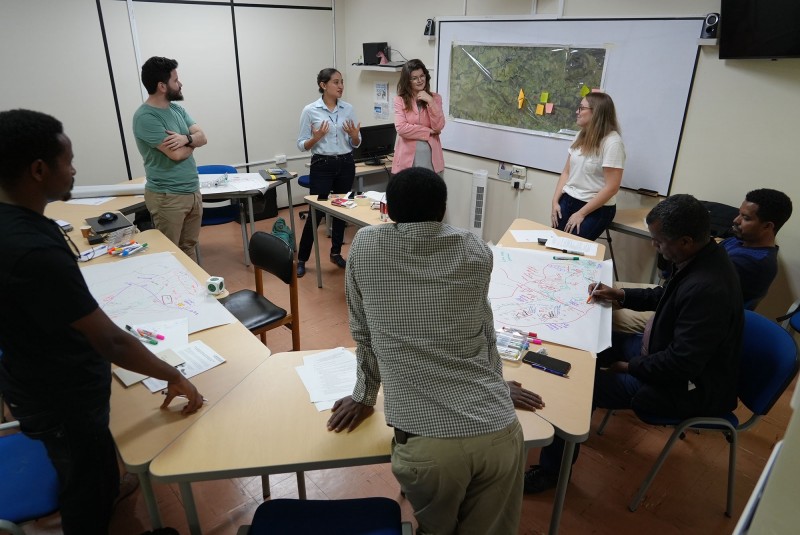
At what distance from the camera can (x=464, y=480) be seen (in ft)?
4.09

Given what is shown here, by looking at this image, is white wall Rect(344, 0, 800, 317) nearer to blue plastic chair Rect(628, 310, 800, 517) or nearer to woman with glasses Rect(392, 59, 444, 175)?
woman with glasses Rect(392, 59, 444, 175)

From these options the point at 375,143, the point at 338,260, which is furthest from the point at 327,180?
the point at 375,143

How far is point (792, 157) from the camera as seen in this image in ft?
10.1

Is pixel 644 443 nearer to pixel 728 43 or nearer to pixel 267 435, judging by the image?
pixel 267 435

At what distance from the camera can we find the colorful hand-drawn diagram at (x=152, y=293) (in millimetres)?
2086

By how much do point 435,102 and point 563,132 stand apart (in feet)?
3.73

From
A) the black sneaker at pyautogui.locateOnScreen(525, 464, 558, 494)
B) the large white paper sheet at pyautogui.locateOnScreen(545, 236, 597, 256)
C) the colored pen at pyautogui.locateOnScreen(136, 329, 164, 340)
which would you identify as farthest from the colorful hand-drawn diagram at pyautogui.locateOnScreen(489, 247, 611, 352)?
the colored pen at pyautogui.locateOnScreen(136, 329, 164, 340)

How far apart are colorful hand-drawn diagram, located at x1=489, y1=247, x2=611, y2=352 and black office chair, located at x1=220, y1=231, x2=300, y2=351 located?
3.44 ft

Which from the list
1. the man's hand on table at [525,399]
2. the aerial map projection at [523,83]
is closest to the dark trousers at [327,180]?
the aerial map projection at [523,83]

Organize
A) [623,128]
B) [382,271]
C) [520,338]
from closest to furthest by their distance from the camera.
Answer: [382,271] → [520,338] → [623,128]

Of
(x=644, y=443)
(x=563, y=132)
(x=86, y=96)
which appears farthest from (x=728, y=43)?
(x=86, y=96)

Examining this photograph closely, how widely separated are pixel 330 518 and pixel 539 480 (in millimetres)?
1198

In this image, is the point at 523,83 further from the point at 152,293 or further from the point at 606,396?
the point at 152,293

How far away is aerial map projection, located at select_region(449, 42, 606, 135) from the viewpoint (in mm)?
3954
